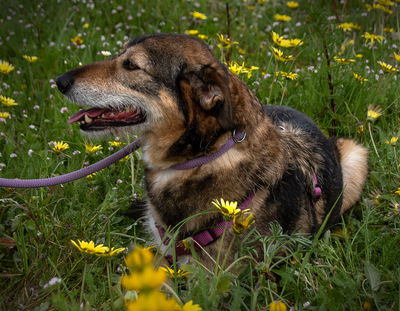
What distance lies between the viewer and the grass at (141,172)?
2215mm

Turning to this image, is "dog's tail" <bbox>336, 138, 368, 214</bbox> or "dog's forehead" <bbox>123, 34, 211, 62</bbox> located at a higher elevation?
"dog's forehead" <bbox>123, 34, 211, 62</bbox>

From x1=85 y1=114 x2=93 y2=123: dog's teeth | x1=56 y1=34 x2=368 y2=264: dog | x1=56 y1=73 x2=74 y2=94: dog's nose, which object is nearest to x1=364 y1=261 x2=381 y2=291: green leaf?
x1=56 y1=34 x2=368 y2=264: dog

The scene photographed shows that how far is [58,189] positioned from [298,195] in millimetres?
1877

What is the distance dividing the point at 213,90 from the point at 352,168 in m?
1.92

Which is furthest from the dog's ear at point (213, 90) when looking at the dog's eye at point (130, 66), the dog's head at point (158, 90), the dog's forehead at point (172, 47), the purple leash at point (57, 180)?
the purple leash at point (57, 180)

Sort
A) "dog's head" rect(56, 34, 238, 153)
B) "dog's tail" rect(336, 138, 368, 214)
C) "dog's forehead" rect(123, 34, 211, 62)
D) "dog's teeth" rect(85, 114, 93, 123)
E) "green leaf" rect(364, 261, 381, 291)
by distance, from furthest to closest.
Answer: "dog's tail" rect(336, 138, 368, 214) < "dog's teeth" rect(85, 114, 93, 123) < "dog's forehead" rect(123, 34, 211, 62) < "dog's head" rect(56, 34, 238, 153) < "green leaf" rect(364, 261, 381, 291)

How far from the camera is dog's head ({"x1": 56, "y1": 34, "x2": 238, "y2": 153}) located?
103 inches

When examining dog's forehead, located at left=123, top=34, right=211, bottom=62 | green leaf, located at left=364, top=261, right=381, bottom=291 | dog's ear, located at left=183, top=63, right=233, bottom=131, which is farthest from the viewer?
dog's forehead, located at left=123, top=34, right=211, bottom=62

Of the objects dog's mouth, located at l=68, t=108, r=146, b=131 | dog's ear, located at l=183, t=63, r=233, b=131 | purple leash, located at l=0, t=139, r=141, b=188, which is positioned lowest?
purple leash, located at l=0, t=139, r=141, b=188

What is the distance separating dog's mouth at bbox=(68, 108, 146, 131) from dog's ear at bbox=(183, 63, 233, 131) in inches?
17.9

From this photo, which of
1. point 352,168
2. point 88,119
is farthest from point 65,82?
point 352,168

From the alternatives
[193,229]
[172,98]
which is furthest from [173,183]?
[172,98]

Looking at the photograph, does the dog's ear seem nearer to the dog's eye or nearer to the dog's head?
the dog's head

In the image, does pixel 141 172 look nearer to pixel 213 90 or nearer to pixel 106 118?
pixel 106 118
